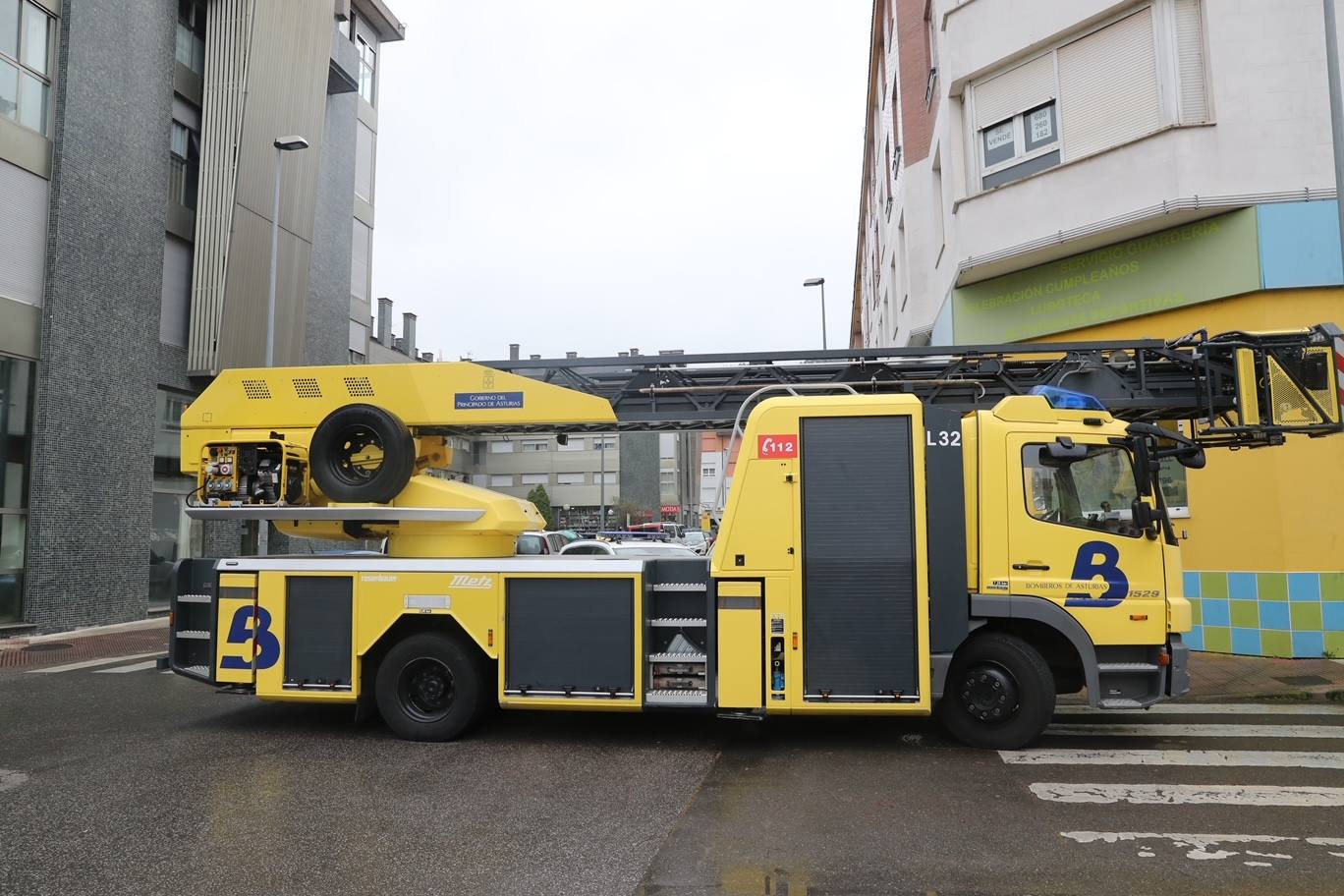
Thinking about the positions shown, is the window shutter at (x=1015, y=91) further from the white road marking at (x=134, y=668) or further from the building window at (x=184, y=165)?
the building window at (x=184, y=165)

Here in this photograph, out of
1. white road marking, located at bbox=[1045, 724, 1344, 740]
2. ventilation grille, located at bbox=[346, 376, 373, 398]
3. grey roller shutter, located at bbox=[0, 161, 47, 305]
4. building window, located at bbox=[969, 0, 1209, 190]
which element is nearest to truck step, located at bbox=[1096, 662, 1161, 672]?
white road marking, located at bbox=[1045, 724, 1344, 740]

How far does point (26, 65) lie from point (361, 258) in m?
13.0

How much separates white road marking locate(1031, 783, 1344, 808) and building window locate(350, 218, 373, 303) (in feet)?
85.6

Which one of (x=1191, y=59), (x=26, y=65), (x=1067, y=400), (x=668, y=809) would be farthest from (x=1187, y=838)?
(x=26, y=65)

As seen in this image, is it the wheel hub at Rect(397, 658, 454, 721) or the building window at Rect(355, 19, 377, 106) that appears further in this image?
the building window at Rect(355, 19, 377, 106)

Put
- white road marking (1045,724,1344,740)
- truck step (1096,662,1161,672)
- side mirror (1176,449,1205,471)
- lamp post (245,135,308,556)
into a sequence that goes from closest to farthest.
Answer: truck step (1096,662,1161,672) → side mirror (1176,449,1205,471) → white road marking (1045,724,1344,740) → lamp post (245,135,308,556)

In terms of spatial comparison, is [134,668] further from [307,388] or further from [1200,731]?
[1200,731]

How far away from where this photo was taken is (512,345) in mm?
72312

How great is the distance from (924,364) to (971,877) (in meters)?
5.14

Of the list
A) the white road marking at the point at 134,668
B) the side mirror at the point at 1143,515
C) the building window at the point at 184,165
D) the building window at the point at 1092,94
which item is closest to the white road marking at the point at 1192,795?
the side mirror at the point at 1143,515

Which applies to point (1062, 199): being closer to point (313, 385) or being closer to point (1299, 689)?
point (1299, 689)

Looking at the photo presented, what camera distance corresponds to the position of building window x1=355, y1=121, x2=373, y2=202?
93.4ft

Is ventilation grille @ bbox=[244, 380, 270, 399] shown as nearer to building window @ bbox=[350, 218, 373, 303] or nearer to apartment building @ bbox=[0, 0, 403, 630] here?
apartment building @ bbox=[0, 0, 403, 630]

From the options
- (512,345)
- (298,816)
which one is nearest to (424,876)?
(298,816)
